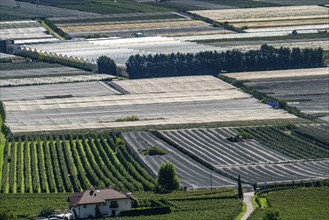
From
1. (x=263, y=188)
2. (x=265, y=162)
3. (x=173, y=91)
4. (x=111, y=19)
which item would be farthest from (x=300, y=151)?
(x=111, y=19)

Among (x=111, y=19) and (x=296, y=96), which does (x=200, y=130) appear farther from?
(x=111, y=19)

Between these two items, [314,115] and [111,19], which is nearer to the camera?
[314,115]

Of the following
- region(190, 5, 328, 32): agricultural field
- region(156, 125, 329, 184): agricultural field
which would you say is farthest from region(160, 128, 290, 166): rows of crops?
region(190, 5, 328, 32): agricultural field

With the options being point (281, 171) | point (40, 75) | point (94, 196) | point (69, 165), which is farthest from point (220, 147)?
point (40, 75)

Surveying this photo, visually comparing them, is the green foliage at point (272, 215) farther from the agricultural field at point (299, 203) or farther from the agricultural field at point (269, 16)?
the agricultural field at point (269, 16)

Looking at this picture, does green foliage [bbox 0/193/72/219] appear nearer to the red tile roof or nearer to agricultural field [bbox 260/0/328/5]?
the red tile roof

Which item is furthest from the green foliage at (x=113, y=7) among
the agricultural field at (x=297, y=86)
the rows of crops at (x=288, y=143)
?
the rows of crops at (x=288, y=143)
